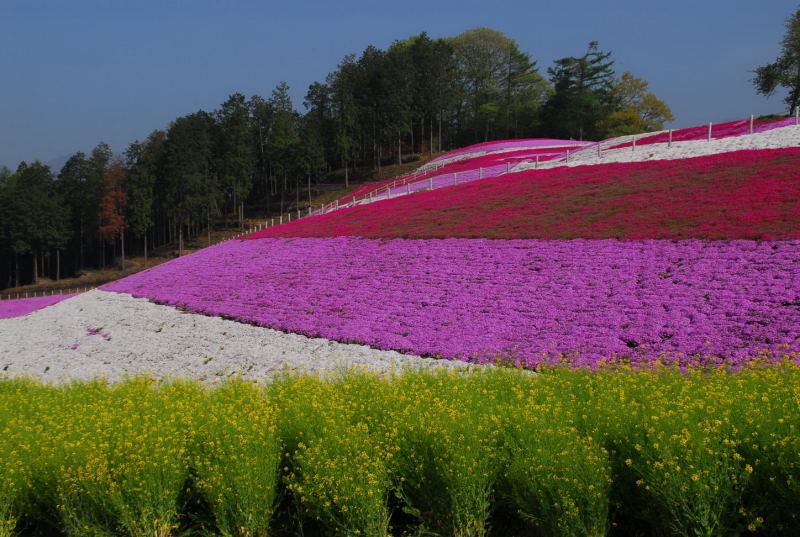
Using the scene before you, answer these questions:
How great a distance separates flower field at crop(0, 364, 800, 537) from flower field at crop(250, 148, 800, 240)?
1284cm

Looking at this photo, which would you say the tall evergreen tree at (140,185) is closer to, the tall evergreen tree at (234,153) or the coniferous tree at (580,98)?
the tall evergreen tree at (234,153)

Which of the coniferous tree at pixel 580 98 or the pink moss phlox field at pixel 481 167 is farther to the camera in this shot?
the coniferous tree at pixel 580 98

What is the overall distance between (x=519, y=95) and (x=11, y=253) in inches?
3246

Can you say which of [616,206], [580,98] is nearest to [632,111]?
[580,98]

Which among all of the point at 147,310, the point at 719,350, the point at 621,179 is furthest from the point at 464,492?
the point at 621,179

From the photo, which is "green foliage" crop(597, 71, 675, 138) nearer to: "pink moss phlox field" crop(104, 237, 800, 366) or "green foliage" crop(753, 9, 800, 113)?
"green foliage" crop(753, 9, 800, 113)

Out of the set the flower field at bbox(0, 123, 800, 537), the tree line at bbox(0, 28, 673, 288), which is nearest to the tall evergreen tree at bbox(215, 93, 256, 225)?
the tree line at bbox(0, 28, 673, 288)

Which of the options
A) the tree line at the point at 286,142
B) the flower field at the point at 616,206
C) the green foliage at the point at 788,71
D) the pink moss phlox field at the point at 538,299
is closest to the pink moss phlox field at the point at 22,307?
the flower field at the point at 616,206

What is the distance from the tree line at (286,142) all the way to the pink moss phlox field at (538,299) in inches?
2035

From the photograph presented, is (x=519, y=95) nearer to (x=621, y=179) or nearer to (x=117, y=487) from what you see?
(x=621, y=179)

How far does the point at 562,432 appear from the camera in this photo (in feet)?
22.8

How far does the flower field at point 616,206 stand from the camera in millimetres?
20156

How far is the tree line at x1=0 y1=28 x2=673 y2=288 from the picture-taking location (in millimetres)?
A: 76375

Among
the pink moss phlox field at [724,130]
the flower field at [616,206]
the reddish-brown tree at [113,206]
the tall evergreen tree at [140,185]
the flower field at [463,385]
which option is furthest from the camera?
the reddish-brown tree at [113,206]
